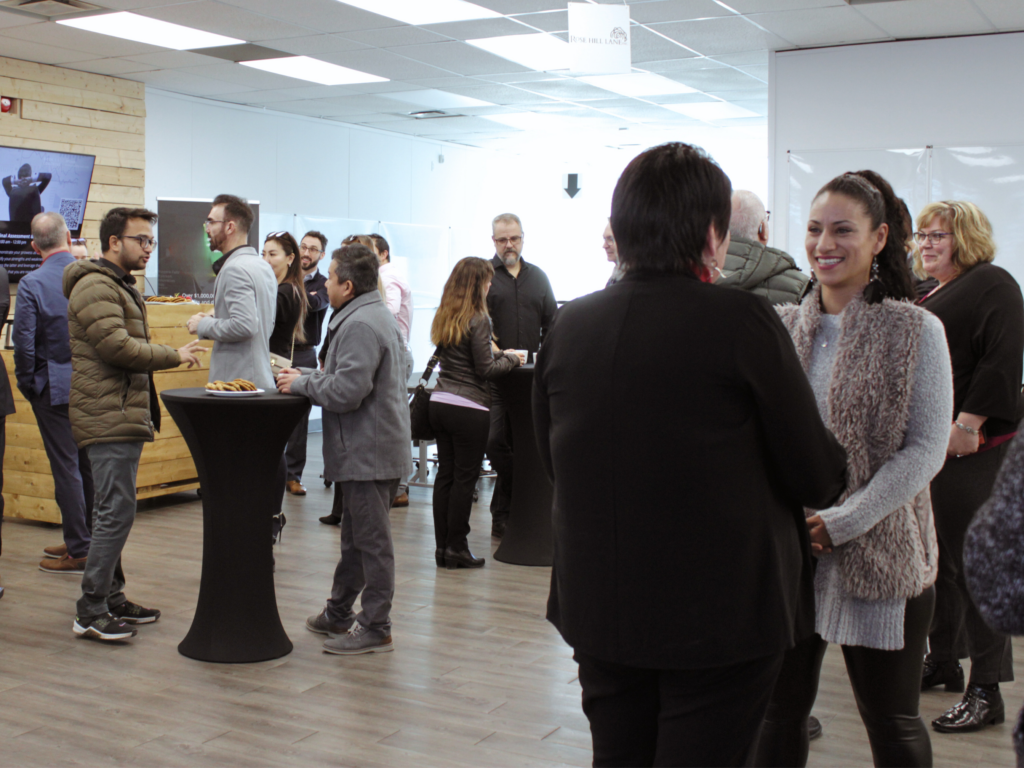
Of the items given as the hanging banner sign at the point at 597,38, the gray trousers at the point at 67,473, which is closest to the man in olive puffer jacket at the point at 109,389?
the gray trousers at the point at 67,473

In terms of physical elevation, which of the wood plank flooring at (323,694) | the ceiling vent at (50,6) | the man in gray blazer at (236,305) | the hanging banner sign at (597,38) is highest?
the ceiling vent at (50,6)

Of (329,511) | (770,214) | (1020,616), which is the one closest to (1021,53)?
(770,214)

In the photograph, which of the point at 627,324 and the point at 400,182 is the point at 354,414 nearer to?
the point at 627,324

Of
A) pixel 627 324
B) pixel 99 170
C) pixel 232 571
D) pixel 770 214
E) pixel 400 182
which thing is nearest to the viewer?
pixel 627 324

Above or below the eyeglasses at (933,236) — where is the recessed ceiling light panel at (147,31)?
above

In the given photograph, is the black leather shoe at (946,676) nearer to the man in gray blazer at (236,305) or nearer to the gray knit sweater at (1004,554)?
the gray knit sweater at (1004,554)

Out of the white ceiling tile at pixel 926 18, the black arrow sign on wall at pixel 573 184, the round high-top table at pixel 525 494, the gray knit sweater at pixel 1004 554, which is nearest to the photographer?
the gray knit sweater at pixel 1004 554

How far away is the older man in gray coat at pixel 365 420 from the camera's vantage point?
345cm

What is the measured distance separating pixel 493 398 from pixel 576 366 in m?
4.03

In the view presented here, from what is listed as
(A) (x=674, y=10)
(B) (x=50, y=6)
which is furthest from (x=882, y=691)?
(B) (x=50, y=6)

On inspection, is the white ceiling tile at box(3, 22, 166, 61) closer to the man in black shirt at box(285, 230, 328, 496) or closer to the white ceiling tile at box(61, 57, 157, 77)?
the white ceiling tile at box(61, 57, 157, 77)

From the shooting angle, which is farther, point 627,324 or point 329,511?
point 329,511

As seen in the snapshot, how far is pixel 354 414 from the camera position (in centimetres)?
351

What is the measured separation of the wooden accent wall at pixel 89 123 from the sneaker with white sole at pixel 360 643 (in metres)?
5.38
